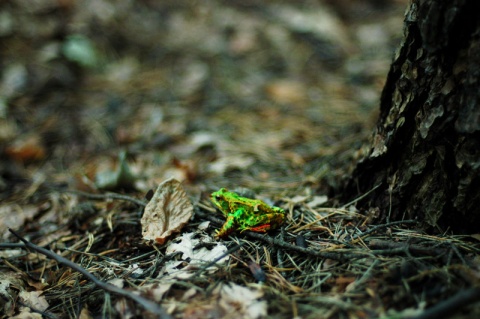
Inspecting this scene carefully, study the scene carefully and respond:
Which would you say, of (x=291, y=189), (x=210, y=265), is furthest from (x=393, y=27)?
(x=210, y=265)

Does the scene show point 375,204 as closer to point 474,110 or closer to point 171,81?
point 474,110

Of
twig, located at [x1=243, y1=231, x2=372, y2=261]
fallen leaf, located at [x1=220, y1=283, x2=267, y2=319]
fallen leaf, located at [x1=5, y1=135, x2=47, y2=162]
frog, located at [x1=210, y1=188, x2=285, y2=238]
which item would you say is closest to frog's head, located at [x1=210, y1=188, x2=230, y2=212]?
frog, located at [x1=210, y1=188, x2=285, y2=238]

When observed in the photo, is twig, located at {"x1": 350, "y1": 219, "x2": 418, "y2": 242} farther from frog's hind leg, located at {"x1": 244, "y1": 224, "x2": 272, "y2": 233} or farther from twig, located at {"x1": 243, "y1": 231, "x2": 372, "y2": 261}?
frog's hind leg, located at {"x1": 244, "y1": 224, "x2": 272, "y2": 233}

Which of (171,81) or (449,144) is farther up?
(449,144)

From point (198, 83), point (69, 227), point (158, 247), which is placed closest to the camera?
point (158, 247)

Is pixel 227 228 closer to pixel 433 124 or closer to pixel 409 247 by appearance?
pixel 409 247

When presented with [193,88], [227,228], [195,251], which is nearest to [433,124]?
[227,228]

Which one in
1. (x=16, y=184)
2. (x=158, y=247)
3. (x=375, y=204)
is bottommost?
(x=16, y=184)
